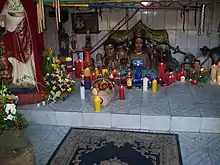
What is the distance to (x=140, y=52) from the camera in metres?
3.91

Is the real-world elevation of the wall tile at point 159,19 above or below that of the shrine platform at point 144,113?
above

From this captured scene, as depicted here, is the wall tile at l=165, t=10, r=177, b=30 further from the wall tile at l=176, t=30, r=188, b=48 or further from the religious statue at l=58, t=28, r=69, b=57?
the religious statue at l=58, t=28, r=69, b=57

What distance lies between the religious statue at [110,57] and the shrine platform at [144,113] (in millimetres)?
876

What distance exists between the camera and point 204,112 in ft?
8.73

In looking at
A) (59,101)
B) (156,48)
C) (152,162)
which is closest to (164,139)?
(152,162)

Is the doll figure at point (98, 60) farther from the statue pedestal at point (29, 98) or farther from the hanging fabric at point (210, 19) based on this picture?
the hanging fabric at point (210, 19)

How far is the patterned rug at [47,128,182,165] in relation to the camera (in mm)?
2156

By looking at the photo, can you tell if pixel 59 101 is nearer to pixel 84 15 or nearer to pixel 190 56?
pixel 84 15

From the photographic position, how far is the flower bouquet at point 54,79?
2918mm

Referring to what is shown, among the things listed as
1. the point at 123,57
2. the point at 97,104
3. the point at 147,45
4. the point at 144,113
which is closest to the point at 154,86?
the point at 144,113

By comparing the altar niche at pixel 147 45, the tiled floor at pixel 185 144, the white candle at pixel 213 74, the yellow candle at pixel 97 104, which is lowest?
the tiled floor at pixel 185 144

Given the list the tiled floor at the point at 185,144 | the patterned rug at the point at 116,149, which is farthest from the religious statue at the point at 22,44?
the patterned rug at the point at 116,149

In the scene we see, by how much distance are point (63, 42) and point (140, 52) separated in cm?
135

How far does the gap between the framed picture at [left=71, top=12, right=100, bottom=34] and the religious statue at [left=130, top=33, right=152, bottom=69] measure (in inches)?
28.4
